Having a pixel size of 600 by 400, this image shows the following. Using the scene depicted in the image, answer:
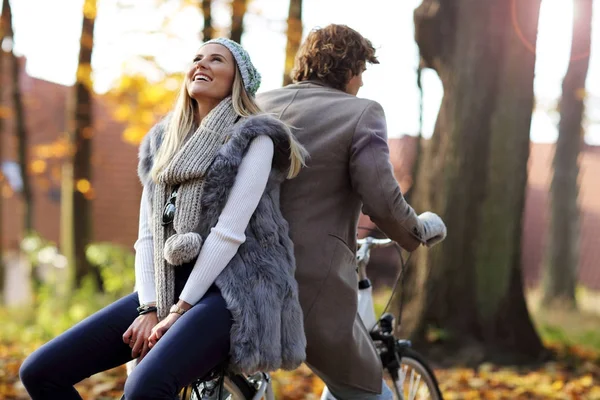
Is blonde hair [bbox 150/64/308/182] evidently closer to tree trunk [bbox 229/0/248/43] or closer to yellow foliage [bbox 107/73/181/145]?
tree trunk [bbox 229/0/248/43]

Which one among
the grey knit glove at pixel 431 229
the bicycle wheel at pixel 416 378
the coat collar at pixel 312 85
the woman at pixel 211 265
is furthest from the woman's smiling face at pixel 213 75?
the bicycle wheel at pixel 416 378

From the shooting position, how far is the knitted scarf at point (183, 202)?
8.55ft

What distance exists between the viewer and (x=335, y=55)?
10.1 feet

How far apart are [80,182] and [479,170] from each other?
6212 millimetres

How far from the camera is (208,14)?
8.70 metres

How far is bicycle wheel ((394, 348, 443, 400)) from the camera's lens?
3893 millimetres

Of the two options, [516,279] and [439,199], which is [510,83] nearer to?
[439,199]

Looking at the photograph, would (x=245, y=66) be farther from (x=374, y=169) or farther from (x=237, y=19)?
(x=237, y=19)

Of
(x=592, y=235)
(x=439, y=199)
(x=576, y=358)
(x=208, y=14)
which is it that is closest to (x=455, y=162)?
(x=439, y=199)

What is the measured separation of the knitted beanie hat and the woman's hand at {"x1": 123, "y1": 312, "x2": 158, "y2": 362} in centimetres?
85

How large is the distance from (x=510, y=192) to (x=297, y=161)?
4824 mm

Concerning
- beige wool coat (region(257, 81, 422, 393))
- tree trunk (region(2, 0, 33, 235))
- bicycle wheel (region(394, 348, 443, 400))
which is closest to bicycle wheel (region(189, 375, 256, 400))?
beige wool coat (region(257, 81, 422, 393))

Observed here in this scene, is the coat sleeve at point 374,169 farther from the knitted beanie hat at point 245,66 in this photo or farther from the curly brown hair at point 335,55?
the knitted beanie hat at point 245,66

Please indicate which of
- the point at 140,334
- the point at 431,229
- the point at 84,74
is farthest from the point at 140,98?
the point at 140,334
